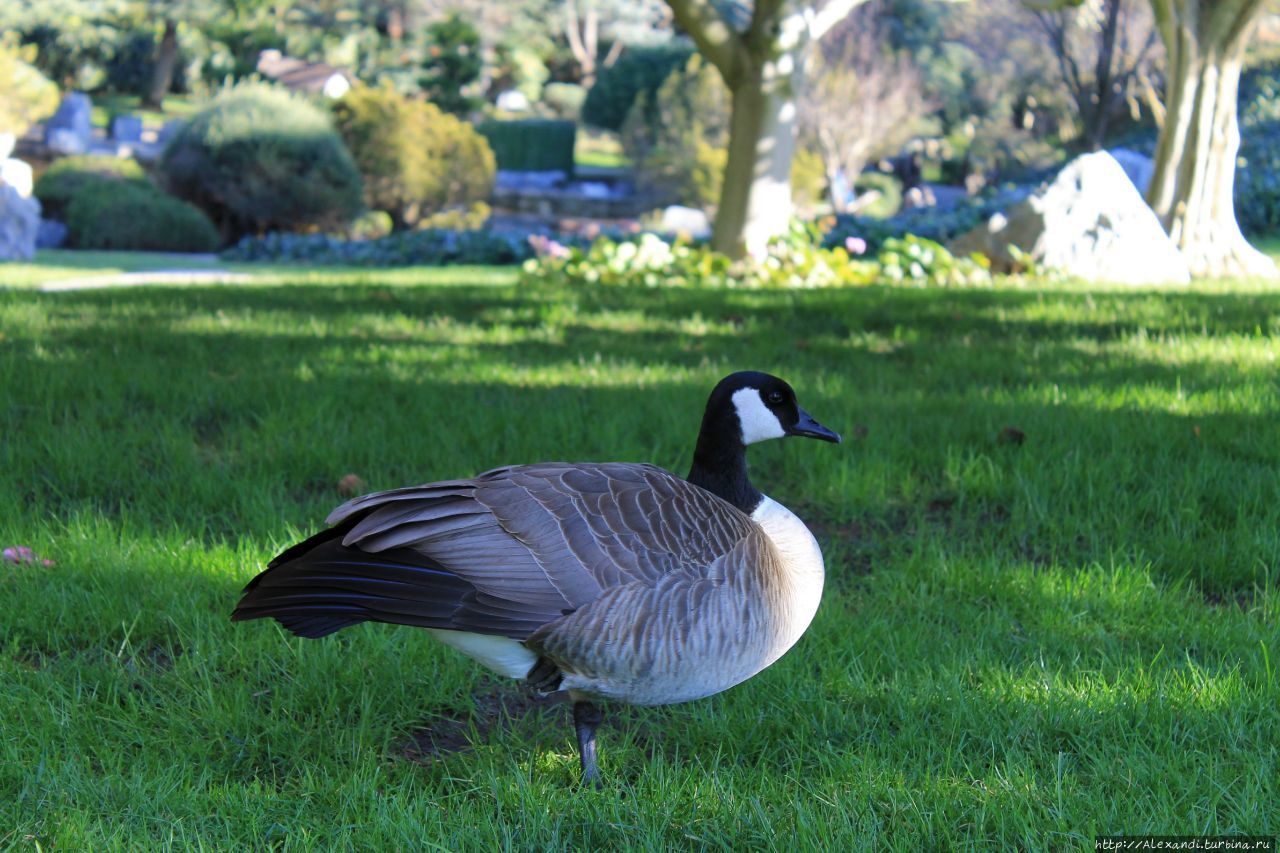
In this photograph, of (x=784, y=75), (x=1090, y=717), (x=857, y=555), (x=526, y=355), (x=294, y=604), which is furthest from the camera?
(x=784, y=75)

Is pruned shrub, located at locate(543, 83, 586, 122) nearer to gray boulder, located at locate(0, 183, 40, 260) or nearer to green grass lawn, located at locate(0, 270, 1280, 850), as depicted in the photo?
gray boulder, located at locate(0, 183, 40, 260)

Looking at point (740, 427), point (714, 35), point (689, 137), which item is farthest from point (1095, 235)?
point (689, 137)

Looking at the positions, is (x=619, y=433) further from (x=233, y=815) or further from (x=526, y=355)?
(x=233, y=815)

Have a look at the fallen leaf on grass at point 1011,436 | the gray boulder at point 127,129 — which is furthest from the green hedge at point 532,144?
the fallen leaf on grass at point 1011,436

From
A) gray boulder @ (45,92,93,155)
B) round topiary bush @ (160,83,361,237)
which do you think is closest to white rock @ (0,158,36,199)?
round topiary bush @ (160,83,361,237)

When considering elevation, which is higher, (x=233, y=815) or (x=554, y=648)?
(x=554, y=648)

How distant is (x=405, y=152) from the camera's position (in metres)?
22.1

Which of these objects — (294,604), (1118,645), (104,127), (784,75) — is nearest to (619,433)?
(1118,645)

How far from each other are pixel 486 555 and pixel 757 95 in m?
9.16

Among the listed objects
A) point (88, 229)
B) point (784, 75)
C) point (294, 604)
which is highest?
point (784, 75)

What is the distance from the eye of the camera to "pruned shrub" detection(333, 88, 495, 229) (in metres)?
22.0

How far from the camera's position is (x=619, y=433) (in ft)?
16.5

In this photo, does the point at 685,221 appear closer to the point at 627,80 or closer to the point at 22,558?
the point at 627,80

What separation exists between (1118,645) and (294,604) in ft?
7.32
